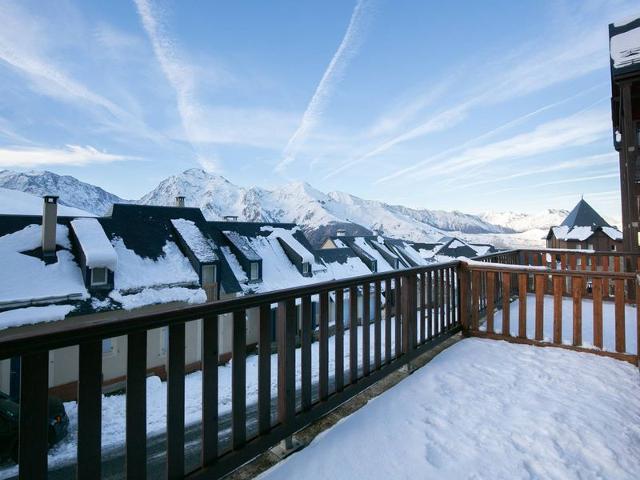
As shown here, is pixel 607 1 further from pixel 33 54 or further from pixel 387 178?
pixel 387 178

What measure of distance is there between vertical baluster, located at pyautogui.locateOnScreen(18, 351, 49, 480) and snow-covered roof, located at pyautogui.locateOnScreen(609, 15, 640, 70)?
1096cm

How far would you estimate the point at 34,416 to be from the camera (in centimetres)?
100

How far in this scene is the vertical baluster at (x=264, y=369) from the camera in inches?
67.7

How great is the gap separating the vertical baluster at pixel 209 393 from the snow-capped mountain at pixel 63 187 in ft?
574

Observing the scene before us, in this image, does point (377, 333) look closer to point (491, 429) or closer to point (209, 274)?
point (491, 429)

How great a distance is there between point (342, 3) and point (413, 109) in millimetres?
5459

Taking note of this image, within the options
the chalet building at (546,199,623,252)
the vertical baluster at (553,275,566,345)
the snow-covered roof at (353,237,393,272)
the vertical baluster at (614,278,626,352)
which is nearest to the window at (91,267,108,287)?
the vertical baluster at (553,275,566,345)

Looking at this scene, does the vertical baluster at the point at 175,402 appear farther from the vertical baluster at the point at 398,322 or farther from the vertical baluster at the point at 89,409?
the vertical baluster at the point at 398,322

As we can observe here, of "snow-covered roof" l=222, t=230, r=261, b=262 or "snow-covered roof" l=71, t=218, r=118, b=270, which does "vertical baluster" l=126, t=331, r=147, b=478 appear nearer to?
"snow-covered roof" l=71, t=218, r=118, b=270

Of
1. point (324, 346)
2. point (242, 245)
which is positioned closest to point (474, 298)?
point (324, 346)

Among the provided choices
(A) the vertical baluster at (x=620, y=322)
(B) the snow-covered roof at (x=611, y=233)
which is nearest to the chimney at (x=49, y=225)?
(A) the vertical baluster at (x=620, y=322)

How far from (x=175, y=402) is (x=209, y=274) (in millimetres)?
14800

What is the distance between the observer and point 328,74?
56.6 ft

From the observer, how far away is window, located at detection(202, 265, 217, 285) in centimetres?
1532
